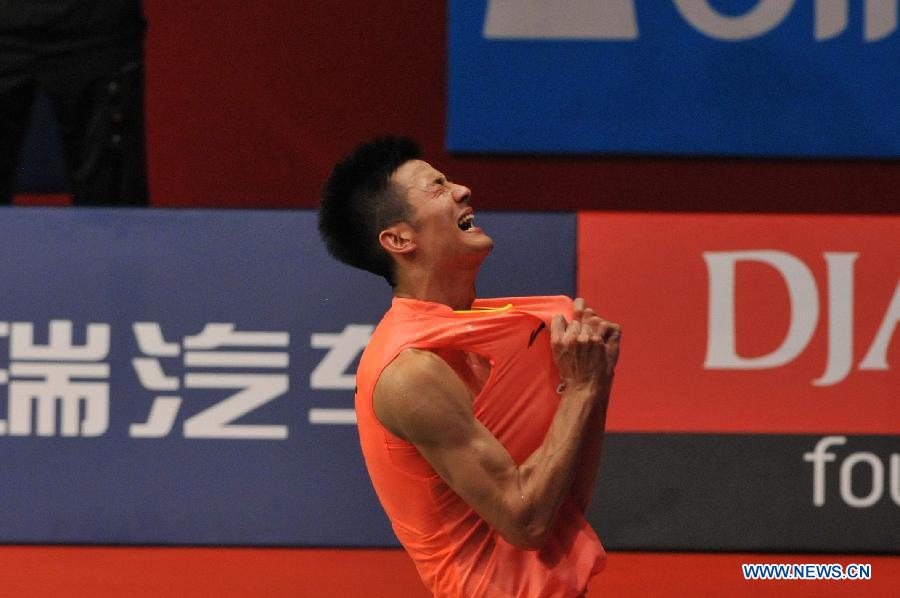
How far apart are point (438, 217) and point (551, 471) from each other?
51 cm

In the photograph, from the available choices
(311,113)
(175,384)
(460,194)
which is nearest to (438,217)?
(460,194)

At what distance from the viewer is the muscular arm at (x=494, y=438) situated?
1828 mm

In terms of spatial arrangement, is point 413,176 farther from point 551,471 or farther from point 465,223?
point 551,471

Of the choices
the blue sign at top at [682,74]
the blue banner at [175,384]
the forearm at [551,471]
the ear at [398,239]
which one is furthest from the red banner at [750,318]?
the forearm at [551,471]

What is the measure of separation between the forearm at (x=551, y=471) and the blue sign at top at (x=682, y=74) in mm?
3059

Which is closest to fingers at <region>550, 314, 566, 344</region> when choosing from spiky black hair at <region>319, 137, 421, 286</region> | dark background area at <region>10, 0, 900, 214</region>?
spiky black hair at <region>319, 137, 421, 286</region>

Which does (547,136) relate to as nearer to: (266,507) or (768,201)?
(768,201)

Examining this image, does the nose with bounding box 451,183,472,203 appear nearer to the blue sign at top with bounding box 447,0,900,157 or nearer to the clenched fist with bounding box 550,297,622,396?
the clenched fist with bounding box 550,297,622,396

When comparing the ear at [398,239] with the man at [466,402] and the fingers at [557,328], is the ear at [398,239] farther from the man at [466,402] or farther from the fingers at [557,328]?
the fingers at [557,328]

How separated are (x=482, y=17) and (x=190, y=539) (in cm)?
228

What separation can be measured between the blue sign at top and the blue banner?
1424mm

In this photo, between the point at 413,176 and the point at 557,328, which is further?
the point at 413,176

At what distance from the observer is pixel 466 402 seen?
6.22ft

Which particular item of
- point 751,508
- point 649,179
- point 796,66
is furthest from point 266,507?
point 796,66
